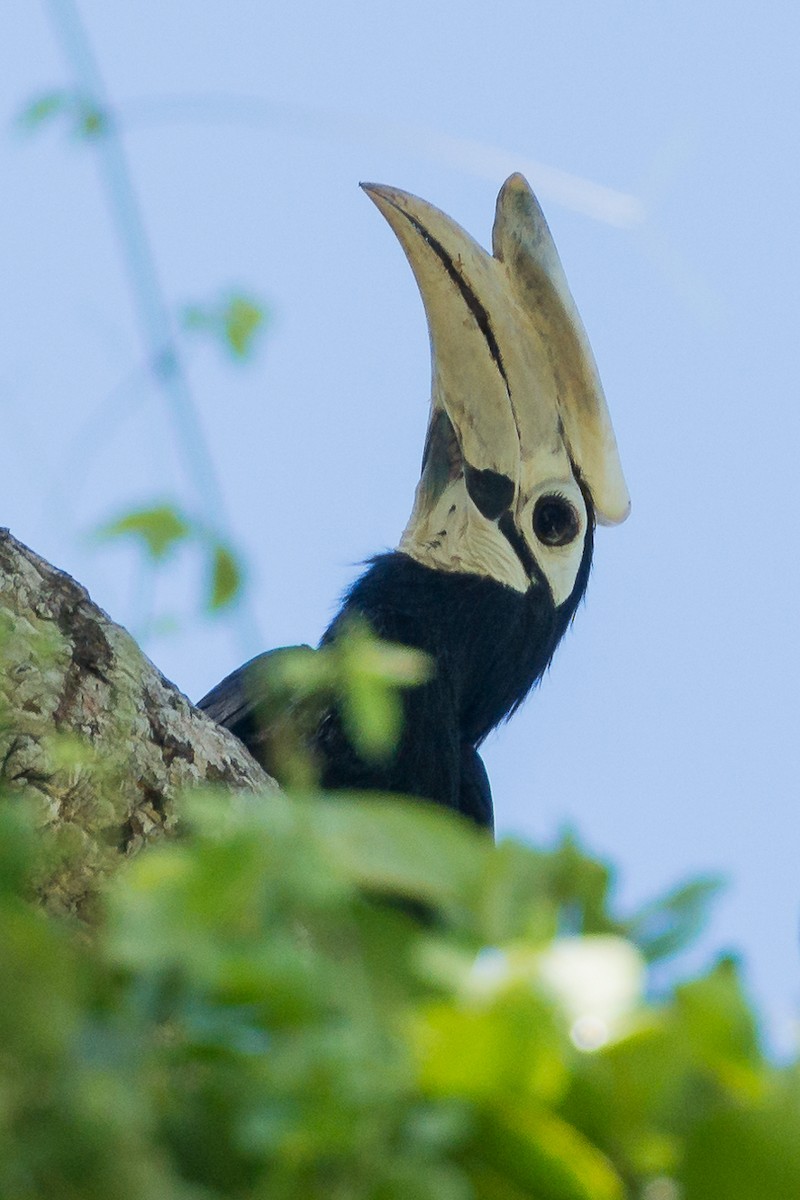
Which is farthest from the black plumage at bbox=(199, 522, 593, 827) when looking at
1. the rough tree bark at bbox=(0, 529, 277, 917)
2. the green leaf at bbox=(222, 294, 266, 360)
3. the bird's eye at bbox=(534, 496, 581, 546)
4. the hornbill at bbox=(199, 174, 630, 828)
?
the green leaf at bbox=(222, 294, 266, 360)

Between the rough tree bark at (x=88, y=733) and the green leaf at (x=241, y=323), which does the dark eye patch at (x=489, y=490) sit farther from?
the green leaf at (x=241, y=323)

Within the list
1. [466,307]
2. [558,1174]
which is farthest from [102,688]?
[466,307]

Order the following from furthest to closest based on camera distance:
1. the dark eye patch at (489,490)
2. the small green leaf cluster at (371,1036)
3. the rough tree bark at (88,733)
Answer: the dark eye patch at (489,490) < the rough tree bark at (88,733) < the small green leaf cluster at (371,1036)

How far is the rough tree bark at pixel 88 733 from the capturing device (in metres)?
2.43

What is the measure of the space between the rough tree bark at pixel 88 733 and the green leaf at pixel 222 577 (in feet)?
3.92

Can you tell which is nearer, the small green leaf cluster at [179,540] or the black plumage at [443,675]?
the small green leaf cluster at [179,540]

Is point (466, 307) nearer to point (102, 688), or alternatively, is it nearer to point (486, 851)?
point (102, 688)

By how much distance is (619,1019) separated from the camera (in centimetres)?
95

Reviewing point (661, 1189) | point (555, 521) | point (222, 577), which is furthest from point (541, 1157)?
point (555, 521)

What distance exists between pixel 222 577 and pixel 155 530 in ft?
0.21

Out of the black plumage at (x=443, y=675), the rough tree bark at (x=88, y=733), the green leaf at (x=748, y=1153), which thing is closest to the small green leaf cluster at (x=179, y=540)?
the green leaf at (x=748, y=1153)

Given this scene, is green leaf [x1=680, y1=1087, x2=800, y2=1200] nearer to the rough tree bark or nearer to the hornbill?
the rough tree bark

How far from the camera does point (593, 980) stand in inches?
35.2

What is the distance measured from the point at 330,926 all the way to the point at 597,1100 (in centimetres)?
19
